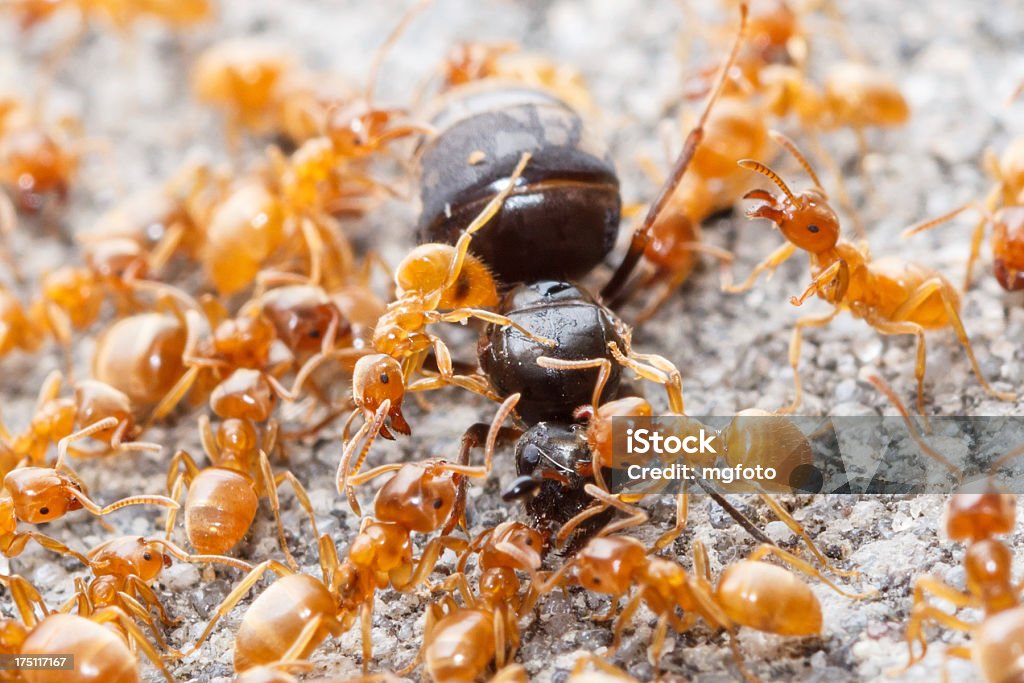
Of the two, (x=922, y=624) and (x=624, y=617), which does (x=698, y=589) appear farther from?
(x=922, y=624)

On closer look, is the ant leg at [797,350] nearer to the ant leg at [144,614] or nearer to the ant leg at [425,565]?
the ant leg at [425,565]

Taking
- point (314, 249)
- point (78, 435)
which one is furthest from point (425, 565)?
point (314, 249)

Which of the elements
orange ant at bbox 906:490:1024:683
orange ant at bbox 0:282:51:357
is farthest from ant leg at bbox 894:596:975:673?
orange ant at bbox 0:282:51:357

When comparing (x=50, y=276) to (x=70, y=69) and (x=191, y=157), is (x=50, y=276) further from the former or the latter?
(x=70, y=69)

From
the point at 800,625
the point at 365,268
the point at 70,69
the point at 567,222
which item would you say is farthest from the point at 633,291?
the point at 70,69

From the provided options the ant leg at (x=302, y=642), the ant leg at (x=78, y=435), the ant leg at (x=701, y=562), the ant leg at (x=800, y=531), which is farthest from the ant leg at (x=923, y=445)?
the ant leg at (x=78, y=435)

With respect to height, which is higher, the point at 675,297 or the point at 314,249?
the point at 314,249
